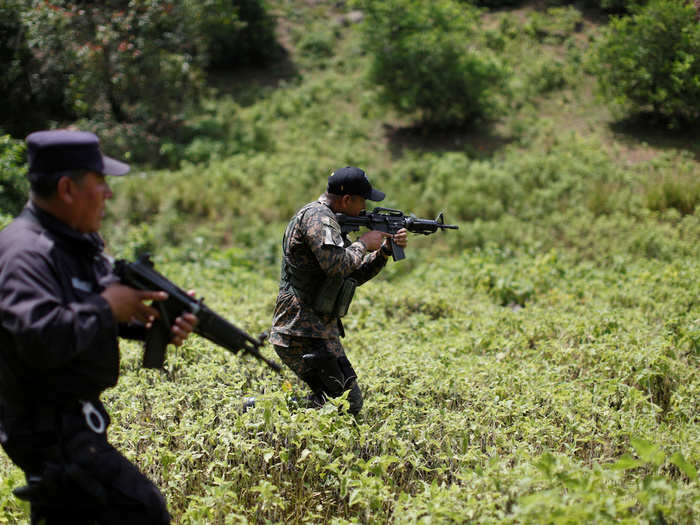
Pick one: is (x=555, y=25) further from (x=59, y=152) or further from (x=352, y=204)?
(x=59, y=152)

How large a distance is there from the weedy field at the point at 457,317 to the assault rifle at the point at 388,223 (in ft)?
3.64

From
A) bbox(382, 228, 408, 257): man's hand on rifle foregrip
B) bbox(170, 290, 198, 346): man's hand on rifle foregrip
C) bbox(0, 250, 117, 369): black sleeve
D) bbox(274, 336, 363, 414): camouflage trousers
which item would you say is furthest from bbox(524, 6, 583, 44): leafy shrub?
→ bbox(0, 250, 117, 369): black sleeve

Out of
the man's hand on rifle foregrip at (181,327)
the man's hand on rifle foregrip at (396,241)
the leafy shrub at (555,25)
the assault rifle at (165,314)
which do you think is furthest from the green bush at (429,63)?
the man's hand on rifle foregrip at (181,327)

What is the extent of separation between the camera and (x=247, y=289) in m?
7.55

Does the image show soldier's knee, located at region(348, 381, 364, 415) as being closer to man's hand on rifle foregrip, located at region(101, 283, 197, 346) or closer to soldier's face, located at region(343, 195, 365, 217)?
soldier's face, located at region(343, 195, 365, 217)

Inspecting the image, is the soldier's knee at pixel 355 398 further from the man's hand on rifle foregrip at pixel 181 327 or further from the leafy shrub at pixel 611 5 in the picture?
the leafy shrub at pixel 611 5

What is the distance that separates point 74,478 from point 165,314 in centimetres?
70

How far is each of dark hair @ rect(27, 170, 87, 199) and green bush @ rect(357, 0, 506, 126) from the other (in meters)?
11.2

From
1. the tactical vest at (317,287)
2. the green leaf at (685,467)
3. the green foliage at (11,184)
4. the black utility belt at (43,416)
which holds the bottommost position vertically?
the green foliage at (11,184)

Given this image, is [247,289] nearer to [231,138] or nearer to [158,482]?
[158,482]

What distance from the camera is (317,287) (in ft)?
11.7

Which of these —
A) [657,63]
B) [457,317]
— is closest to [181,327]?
[457,317]

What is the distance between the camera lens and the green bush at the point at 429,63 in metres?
12.5

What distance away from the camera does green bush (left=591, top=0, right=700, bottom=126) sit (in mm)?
10500
